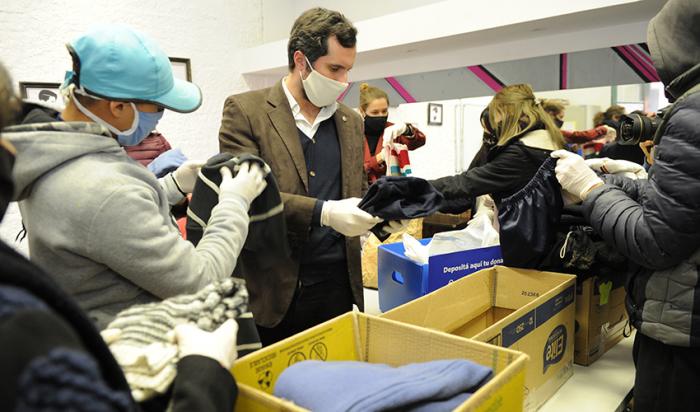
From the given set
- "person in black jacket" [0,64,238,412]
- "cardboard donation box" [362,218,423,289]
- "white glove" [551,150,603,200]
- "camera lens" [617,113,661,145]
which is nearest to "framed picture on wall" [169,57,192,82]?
"cardboard donation box" [362,218,423,289]

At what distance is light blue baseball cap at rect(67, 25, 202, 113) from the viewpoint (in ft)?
3.38

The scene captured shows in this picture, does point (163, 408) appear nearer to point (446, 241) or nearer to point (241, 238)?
point (241, 238)

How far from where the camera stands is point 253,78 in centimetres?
512

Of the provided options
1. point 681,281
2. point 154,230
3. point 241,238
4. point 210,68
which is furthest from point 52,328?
point 210,68

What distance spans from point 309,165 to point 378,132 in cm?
197

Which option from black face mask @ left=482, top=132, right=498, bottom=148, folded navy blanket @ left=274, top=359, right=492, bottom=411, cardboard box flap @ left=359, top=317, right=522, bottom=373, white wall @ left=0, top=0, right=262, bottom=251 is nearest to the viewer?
folded navy blanket @ left=274, top=359, right=492, bottom=411

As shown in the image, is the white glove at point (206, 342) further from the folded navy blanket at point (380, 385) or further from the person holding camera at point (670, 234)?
the person holding camera at point (670, 234)

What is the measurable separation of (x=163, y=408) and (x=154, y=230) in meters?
0.35

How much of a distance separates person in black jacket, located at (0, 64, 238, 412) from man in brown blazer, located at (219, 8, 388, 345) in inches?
45.6

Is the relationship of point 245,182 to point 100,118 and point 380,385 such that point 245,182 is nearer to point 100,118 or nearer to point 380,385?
point 100,118

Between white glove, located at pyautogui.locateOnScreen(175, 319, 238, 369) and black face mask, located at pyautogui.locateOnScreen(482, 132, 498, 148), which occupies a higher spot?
black face mask, located at pyautogui.locateOnScreen(482, 132, 498, 148)

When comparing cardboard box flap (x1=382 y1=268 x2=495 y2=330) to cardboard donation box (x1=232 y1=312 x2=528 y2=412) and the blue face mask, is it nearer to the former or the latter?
cardboard donation box (x1=232 y1=312 x2=528 y2=412)

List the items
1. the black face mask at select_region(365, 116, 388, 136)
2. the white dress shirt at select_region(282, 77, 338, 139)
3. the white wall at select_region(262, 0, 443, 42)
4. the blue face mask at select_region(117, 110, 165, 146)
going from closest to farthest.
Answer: the blue face mask at select_region(117, 110, 165, 146)
the white dress shirt at select_region(282, 77, 338, 139)
the black face mask at select_region(365, 116, 388, 136)
the white wall at select_region(262, 0, 443, 42)

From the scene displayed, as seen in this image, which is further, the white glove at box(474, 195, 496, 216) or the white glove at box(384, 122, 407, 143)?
the white glove at box(384, 122, 407, 143)
